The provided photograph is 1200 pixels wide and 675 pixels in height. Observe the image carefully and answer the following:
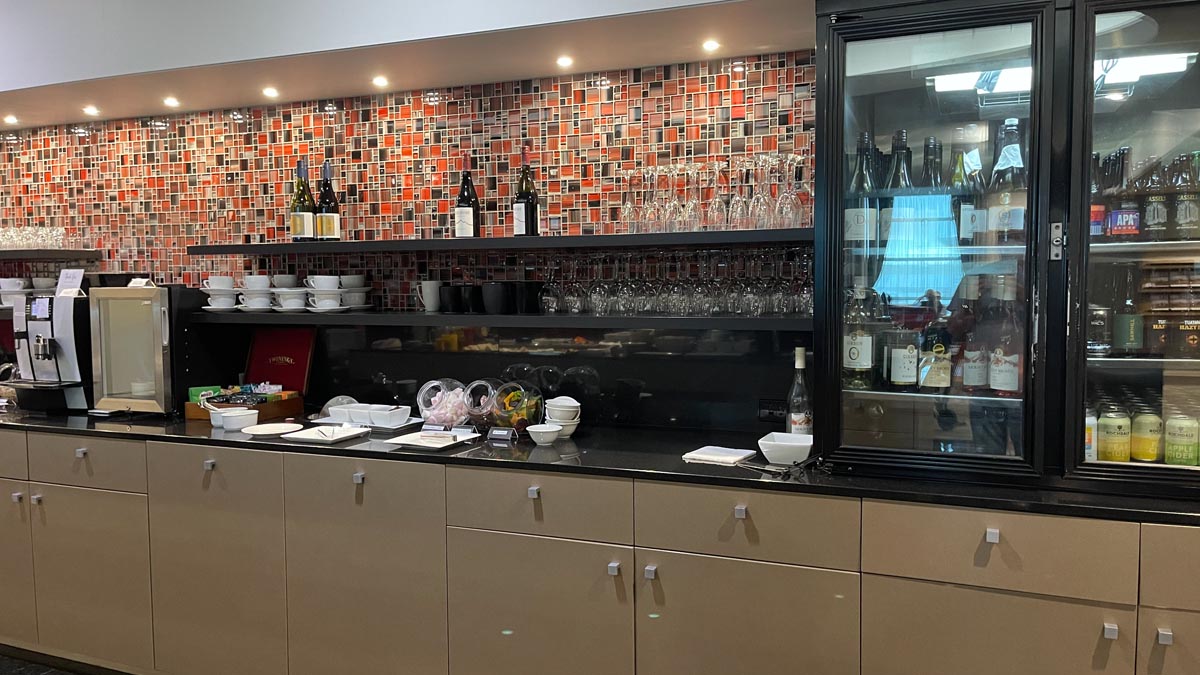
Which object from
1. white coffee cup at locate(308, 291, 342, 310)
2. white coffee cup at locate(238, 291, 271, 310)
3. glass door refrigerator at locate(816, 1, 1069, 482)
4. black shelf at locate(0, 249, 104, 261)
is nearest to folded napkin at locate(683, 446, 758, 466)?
glass door refrigerator at locate(816, 1, 1069, 482)

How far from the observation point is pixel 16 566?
330cm

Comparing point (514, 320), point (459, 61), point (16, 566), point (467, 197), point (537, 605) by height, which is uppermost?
point (459, 61)

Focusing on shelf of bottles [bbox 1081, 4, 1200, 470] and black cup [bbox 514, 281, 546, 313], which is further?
black cup [bbox 514, 281, 546, 313]

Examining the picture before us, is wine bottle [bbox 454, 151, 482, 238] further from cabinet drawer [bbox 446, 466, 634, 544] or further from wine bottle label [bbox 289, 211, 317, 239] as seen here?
cabinet drawer [bbox 446, 466, 634, 544]

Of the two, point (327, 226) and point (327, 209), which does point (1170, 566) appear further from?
point (327, 209)

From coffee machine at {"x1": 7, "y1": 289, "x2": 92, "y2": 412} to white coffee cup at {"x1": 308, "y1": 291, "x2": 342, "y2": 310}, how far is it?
950 mm

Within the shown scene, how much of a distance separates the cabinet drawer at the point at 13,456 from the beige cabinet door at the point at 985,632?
10.1ft

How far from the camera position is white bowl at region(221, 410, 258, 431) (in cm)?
311

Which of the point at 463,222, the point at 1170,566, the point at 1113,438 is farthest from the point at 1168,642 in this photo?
the point at 463,222

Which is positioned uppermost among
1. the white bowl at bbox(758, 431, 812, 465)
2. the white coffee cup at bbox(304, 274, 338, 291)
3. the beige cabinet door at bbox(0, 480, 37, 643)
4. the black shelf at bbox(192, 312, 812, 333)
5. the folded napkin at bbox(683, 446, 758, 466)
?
the white coffee cup at bbox(304, 274, 338, 291)

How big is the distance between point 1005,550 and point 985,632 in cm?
22

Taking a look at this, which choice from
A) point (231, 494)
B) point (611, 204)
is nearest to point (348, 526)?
point (231, 494)

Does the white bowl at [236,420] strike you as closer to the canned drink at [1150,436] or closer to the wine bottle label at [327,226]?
the wine bottle label at [327,226]

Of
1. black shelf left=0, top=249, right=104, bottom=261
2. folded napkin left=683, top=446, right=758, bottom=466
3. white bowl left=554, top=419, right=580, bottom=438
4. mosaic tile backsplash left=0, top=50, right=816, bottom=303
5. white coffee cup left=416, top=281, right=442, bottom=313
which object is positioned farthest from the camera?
black shelf left=0, top=249, right=104, bottom=261
